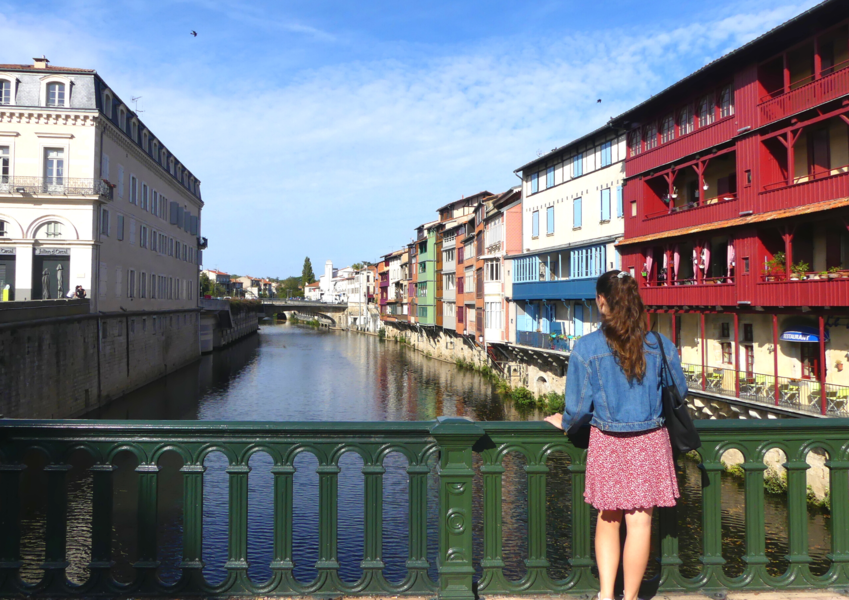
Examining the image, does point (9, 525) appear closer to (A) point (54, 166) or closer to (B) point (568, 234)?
(B) point (568, 234)

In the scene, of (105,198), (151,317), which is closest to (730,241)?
(105,198)

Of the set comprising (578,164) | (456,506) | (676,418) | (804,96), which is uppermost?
(578,164)

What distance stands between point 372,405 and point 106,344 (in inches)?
597

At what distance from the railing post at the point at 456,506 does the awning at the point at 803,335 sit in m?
18.5

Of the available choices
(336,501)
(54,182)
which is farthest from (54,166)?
(336,501)

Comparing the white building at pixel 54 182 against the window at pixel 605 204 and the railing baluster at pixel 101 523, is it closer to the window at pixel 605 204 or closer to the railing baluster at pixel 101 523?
the window at pixel 605 204

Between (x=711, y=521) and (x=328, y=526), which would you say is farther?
(x=711, y=521)

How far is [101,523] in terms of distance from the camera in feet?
14.8

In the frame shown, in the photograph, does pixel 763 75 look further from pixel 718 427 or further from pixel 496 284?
pixel 496 284

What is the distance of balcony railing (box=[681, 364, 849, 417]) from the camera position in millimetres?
17516

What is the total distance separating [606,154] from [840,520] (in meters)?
28.8

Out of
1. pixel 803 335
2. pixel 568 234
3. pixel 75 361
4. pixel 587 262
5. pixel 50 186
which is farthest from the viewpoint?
pixel 568 234

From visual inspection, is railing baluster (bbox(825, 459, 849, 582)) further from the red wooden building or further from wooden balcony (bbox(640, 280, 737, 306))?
wooden balcony (bbox(640, 280, 737, 306))

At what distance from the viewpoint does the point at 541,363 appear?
37906 mm
